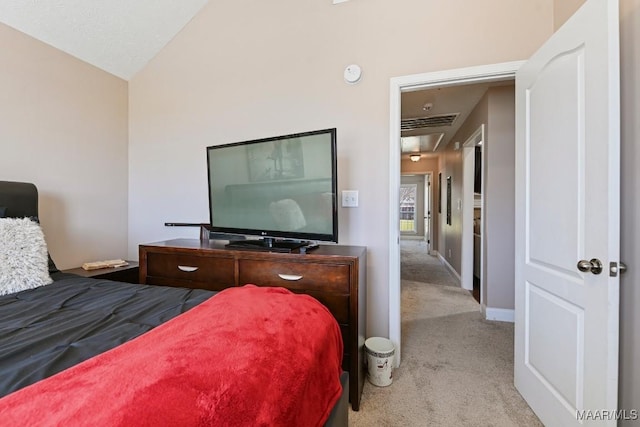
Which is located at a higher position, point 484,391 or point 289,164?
point 289,164

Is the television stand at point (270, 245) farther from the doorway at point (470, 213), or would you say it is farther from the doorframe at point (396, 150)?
the doorway at point (470, 213)

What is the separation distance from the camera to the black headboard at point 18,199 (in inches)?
71.4

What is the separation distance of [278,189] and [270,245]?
382mm

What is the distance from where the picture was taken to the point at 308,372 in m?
0.87

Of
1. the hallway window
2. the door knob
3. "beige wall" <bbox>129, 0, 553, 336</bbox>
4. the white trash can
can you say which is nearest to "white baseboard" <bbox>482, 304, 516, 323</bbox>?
"beige wall" <bbox>129, 0, 553, 336</bbox>

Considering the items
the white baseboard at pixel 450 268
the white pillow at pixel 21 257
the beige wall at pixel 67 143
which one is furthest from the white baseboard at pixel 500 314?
the beige wall at pixel 67 143

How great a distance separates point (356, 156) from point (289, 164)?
0.57 meters

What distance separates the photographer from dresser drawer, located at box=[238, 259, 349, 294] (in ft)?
5.33

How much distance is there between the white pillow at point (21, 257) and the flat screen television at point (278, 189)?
1009 mm

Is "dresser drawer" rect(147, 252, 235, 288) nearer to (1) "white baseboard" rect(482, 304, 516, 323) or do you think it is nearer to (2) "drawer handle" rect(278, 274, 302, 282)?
(2) "drawer handle" rect(278, 274, 302, 282)

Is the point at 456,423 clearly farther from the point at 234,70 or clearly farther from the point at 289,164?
the point at 234,70

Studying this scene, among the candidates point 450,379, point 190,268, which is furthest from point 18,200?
point 450,379

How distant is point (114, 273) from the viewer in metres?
2.28

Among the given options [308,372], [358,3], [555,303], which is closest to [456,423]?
[555,303]
